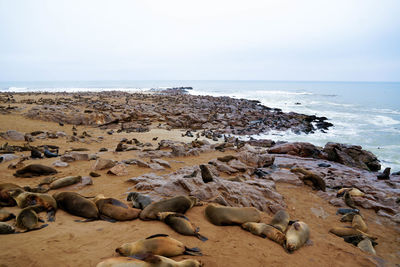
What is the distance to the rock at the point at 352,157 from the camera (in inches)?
448

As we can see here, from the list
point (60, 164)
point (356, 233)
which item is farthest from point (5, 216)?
point (356, 233)

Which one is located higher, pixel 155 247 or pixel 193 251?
pixel 155 247

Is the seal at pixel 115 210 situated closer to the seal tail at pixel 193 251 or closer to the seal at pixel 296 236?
the seal tail at pixel 193 251

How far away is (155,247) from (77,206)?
76.8 inches

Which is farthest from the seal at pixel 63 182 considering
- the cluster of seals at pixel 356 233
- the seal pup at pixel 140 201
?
the cluster of seals at pixel 356 233

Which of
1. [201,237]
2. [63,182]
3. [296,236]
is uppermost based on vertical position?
[63,182]

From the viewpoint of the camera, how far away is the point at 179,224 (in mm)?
3721

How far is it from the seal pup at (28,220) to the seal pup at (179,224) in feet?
6.17

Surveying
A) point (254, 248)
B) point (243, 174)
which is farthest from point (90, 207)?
point (243, 174)

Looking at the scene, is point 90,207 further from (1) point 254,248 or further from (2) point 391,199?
(2) point 391,199

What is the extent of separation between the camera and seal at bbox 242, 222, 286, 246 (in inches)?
155

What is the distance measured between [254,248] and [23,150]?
31.7 feet

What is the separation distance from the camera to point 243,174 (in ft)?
26.5

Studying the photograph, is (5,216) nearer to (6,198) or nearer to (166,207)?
(6,198)
